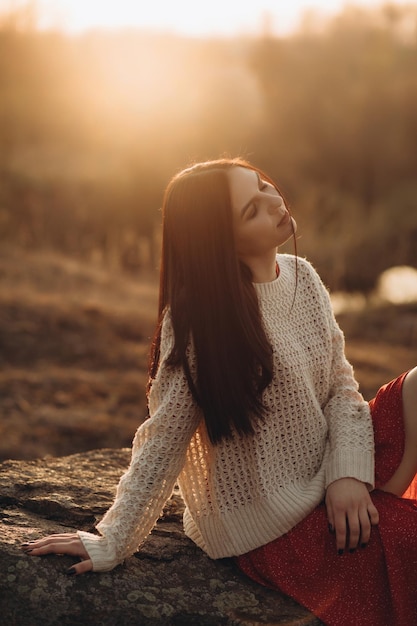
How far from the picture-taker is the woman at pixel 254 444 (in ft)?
5.83

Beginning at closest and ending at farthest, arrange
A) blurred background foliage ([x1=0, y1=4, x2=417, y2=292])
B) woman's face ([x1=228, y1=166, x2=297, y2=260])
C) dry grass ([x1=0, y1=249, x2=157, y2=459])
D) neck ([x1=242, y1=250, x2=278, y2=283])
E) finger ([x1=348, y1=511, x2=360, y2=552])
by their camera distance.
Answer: finger ([x1=348, y1=511, x2=360, y2=552]) → woman's face ([x1=228, y1=166, x2=297, y2=260]) → neck ([x1=242, y1=250, x2=278, y2=283]) → dry grass ([x1=0, y1=249, x2=157, y2=459]) → blurred background foliage ([x1=0, y1=4, x2=417, y2=292])

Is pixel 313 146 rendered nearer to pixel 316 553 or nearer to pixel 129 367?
pixel 129 367

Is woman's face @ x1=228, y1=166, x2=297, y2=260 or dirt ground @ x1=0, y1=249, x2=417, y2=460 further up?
woman's face @ x1=228, y1=166, x2=297, y2=260

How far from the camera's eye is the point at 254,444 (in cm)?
188

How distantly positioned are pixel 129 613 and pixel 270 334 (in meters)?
0.77

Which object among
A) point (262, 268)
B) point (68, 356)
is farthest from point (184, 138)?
point (262, 268)

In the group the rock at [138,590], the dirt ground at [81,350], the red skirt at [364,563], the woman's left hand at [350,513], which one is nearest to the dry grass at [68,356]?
the dirt ground at [81,350]

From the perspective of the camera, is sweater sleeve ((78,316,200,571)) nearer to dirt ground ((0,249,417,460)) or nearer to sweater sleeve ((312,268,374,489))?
sweater sleeve ((312,268,374,489))

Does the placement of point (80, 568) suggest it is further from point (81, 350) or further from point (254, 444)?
point (81, 350)

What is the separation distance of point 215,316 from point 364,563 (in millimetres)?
702

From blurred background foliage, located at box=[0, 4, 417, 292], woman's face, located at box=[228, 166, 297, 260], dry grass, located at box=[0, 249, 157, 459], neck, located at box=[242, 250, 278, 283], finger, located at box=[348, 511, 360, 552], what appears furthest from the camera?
blurred background foliage, located at box=[0, 4, 417, 292]

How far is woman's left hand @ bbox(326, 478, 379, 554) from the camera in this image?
1.74 m

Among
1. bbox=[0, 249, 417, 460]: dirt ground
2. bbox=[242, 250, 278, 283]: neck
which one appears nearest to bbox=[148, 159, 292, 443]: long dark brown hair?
bbox=[242, 250, 278, 283]: neck

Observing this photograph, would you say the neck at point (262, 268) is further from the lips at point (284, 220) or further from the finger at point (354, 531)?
the finger at point (354, 531)
